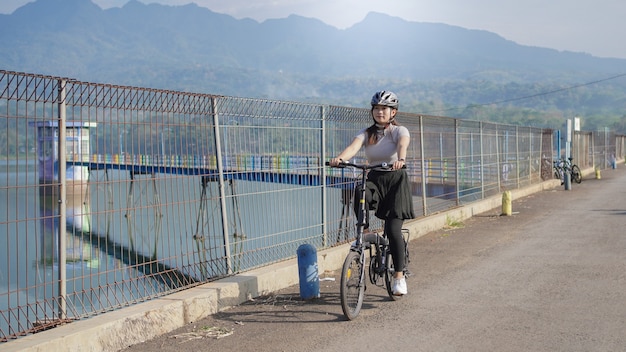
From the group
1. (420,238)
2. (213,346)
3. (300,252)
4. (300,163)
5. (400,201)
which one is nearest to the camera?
(213,346)

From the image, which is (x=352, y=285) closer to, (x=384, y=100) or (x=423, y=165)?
(x=384, y=100)

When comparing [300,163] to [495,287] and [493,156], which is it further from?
[493,156]

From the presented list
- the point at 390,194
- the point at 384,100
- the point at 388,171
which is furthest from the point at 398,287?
the point at 384,100

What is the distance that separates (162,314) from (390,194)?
93.1 inches

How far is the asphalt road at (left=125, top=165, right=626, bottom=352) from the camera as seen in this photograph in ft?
20.0

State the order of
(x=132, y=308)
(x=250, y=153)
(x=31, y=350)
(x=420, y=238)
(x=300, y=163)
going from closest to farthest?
(x=31, y=350), (x=132, y=308), (x=250, y=153), (x=300, y=163), (x=420, y=238)

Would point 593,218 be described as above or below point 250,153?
below

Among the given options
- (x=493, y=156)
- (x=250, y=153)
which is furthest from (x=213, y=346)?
(x=493, y=156)

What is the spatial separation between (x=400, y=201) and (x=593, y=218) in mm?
10516

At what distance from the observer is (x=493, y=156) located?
20.9 metres

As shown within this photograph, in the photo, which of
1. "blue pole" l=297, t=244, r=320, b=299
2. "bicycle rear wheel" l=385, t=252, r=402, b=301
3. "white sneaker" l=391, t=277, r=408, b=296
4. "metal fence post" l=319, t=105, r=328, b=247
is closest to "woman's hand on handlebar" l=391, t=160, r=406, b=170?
"bicycle rear wheel" l=385, t=252, r=402, b=301

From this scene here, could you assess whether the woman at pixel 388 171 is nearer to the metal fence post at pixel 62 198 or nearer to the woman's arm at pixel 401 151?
the woman's arm at pixel 401 151

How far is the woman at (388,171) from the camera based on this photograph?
7207 millimetres

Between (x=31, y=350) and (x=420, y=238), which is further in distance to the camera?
(x=420, y=238)
